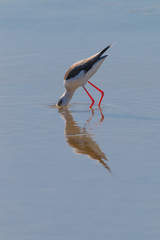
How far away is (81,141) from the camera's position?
6195mm

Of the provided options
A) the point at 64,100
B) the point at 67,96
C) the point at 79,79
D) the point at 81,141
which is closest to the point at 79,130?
the point at 81,141

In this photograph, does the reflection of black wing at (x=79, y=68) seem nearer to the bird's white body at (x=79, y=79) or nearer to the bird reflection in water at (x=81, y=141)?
the bird's white body at (x=79, y=79)

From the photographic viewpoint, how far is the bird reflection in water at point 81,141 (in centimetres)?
556

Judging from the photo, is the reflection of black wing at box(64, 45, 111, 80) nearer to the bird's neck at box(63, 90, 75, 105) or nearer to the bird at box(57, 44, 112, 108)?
the bird at box(57, 44, 112, 108)

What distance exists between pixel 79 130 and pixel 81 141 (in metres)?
0.51

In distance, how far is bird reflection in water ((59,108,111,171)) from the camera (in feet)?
18.2

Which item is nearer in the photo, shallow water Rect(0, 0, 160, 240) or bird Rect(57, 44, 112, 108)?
shallow water Rect(0, 0, 160, 240)

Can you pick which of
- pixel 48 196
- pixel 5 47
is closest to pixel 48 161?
pixel 48 196

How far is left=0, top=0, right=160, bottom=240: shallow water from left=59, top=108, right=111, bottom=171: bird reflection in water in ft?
0.04

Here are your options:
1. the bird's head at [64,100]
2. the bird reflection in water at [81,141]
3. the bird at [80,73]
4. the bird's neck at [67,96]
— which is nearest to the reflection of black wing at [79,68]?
the bird at [80,73]

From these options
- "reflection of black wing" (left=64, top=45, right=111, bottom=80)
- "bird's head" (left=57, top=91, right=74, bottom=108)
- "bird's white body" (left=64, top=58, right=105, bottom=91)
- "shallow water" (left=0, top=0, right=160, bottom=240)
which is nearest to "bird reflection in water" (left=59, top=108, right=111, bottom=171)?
"shallow water" (left=0, top=0, right=160, bottom=240)

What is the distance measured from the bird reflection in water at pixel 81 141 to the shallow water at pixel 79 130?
0.04 ft

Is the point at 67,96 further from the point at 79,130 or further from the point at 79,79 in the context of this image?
the point at 79,130

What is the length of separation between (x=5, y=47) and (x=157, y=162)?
5924 mm
